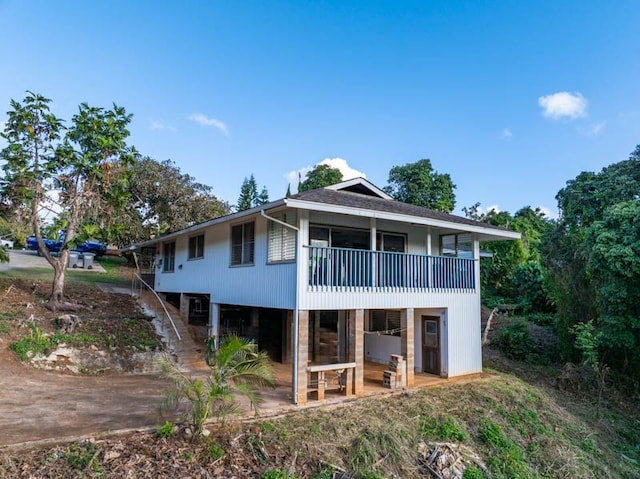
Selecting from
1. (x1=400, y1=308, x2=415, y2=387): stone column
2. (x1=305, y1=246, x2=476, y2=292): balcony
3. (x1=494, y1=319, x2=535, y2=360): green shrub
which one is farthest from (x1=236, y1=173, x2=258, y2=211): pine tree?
(x1=400, y1=308, x2=415, y2=387): stone column

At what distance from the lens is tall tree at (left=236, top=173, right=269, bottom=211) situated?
48259mm

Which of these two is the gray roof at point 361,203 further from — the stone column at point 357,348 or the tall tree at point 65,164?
the tall tree at point 65,164

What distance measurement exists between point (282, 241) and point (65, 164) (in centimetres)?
933

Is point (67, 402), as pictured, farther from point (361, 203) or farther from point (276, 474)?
point (361, 203)

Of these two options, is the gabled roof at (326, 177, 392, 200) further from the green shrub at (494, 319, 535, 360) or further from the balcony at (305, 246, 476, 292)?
the green shrub at (494, 319, 535, 360)

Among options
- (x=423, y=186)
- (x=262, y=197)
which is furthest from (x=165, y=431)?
(x=262, y=197)

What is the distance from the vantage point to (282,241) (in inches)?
407

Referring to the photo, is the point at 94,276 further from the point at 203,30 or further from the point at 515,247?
the point at 515,247

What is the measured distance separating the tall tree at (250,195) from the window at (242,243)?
3558cm

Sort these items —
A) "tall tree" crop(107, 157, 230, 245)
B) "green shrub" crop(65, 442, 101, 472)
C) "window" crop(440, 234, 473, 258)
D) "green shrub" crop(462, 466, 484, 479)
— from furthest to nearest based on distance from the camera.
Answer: "tall tree" crop(107, 157, 230, 245) < "window" crop(440, 234, 473, 258) < "green shrub" crop(462, 466, 484, 479) < "green shrub" crop(65, 442, 101, 472)

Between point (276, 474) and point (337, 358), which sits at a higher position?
point (337, 358)

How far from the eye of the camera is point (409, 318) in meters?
10.7

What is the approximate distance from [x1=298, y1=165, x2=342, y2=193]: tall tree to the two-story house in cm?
1799

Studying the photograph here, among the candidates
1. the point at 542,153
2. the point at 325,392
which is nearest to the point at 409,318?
the point at 325,392
